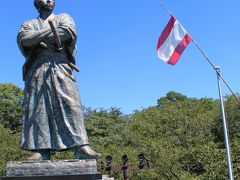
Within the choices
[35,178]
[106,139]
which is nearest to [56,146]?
[35,178]

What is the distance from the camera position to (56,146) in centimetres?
645

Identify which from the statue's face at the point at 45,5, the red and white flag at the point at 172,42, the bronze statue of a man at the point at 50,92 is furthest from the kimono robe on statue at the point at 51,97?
the red and white flag at the point at 172,42

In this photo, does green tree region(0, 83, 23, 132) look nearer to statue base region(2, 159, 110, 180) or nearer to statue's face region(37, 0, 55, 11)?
statue's face region(37, 0, 55, 11)

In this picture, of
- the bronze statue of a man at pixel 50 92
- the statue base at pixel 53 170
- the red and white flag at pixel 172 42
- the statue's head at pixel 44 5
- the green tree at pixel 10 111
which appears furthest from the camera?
the green tree at pixel 10 111

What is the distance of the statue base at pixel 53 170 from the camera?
19.5 ft

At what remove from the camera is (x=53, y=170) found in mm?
6008

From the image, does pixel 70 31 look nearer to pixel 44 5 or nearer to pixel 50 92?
pixel 44 5

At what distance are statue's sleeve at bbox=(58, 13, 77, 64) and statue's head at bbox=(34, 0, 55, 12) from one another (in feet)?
0.96

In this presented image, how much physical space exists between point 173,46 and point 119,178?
39.1 ft

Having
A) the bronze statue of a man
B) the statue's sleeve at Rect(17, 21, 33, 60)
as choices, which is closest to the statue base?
the bronze statue of a man

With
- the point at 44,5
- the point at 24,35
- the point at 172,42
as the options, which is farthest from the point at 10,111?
the point at 24,35

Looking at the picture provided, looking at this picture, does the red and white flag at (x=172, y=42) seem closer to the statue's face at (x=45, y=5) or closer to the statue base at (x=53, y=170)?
the statue's face at (x=45, y=5)

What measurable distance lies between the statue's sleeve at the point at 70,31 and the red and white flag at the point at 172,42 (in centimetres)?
796

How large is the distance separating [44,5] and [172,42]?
8.52 m
